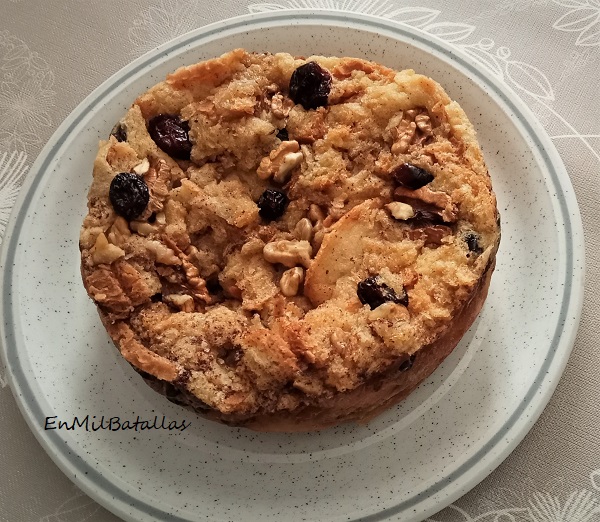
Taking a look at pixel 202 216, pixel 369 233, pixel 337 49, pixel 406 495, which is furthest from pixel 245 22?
pixel 406 495

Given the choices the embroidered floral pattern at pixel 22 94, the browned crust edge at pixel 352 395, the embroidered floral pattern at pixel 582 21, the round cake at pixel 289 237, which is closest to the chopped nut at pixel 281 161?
the round cake at pixel 289 237

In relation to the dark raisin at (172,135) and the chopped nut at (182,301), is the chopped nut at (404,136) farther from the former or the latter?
the chopped nut at (182,301)

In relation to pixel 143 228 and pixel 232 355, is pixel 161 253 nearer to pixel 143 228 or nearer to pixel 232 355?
pixel 143 228

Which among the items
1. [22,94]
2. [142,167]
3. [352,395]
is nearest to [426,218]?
[352,395]

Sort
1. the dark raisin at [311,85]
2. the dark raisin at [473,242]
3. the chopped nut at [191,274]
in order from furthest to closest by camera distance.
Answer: the dark raisin at [311,85]
the chopped nut at [191,274]
the dark raisin at [473,242]

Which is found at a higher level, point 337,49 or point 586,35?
point 586,35

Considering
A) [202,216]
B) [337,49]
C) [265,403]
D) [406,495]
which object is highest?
[337,49]

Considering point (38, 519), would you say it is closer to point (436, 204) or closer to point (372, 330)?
point (372, 330)
